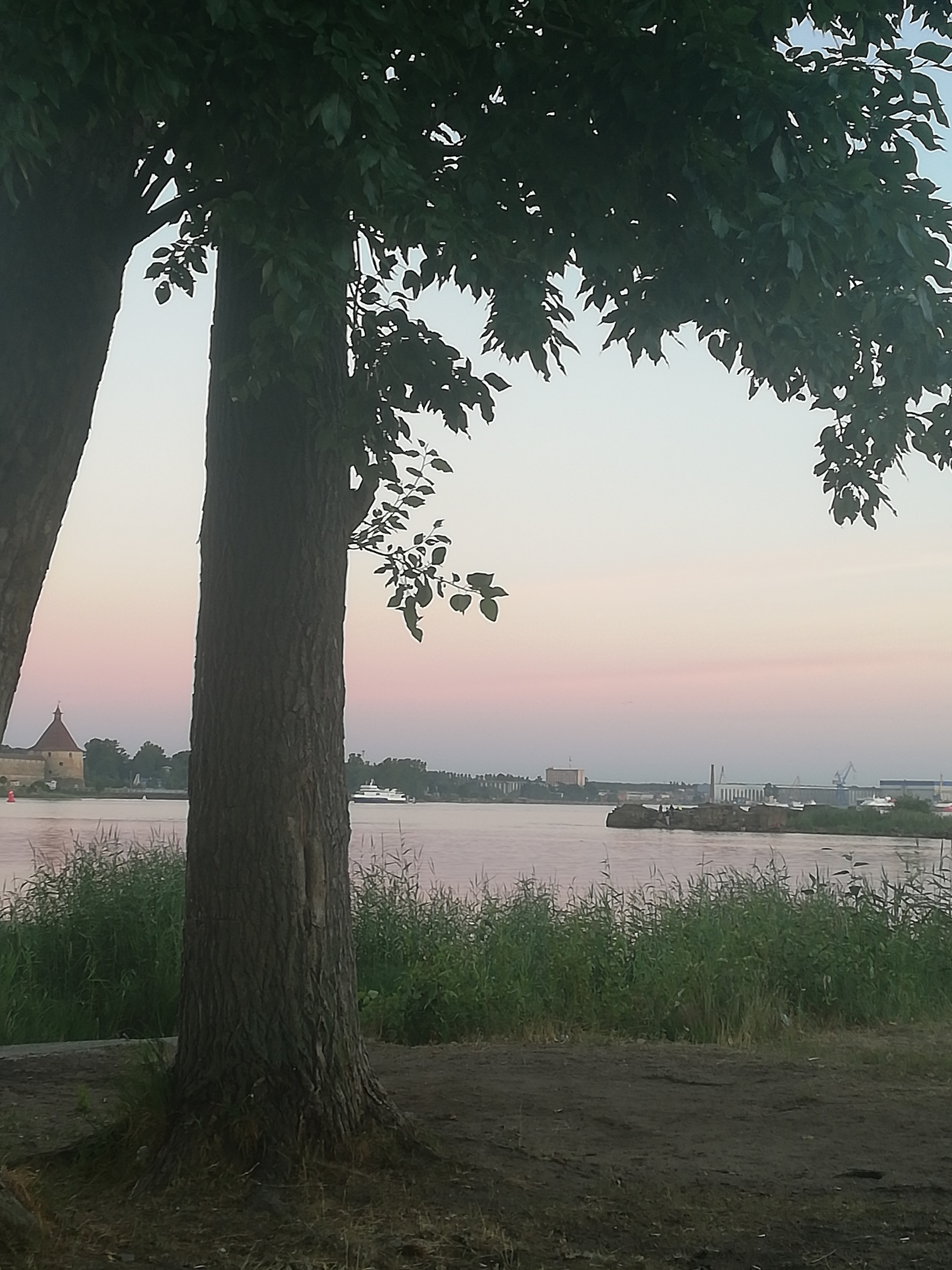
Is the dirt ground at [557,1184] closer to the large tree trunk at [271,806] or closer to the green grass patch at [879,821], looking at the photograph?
the large tree trunk at [271,806]

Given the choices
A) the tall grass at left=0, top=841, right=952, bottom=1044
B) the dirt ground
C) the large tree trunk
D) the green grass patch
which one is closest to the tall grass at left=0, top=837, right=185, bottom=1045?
the tall grass at left=0, top=841, right=952, bottom=1044

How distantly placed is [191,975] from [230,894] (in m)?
0.38

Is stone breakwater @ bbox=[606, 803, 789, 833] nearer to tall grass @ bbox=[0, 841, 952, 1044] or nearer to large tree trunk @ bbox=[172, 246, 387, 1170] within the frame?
tall grass @ bbox=[0, 841, 952, 1044]

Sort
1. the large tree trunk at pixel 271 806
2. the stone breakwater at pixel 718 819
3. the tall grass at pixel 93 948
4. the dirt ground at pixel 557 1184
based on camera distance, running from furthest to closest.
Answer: the stone breakwater at pixel 718 819
the tall grass at pixel 93 948
the large tree trunk at pixel 271 806
the dirt ground at pixel 557 1184

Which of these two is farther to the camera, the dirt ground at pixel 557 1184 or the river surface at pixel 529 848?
the river surface at pixel 529 848

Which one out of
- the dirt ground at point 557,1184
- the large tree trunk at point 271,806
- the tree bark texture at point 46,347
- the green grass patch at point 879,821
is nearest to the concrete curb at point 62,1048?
the dirt ground at point 557,1184

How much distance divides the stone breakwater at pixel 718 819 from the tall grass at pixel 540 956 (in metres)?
42.9

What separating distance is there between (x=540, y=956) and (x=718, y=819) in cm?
4579

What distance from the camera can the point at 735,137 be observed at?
13.6ft

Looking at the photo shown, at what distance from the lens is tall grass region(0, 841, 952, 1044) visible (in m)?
8.76

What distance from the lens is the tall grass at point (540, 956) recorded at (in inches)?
345

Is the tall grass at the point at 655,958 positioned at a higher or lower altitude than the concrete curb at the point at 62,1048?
higher

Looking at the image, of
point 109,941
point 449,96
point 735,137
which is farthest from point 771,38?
point 109,941

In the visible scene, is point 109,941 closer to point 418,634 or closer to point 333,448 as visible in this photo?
point 418,634
